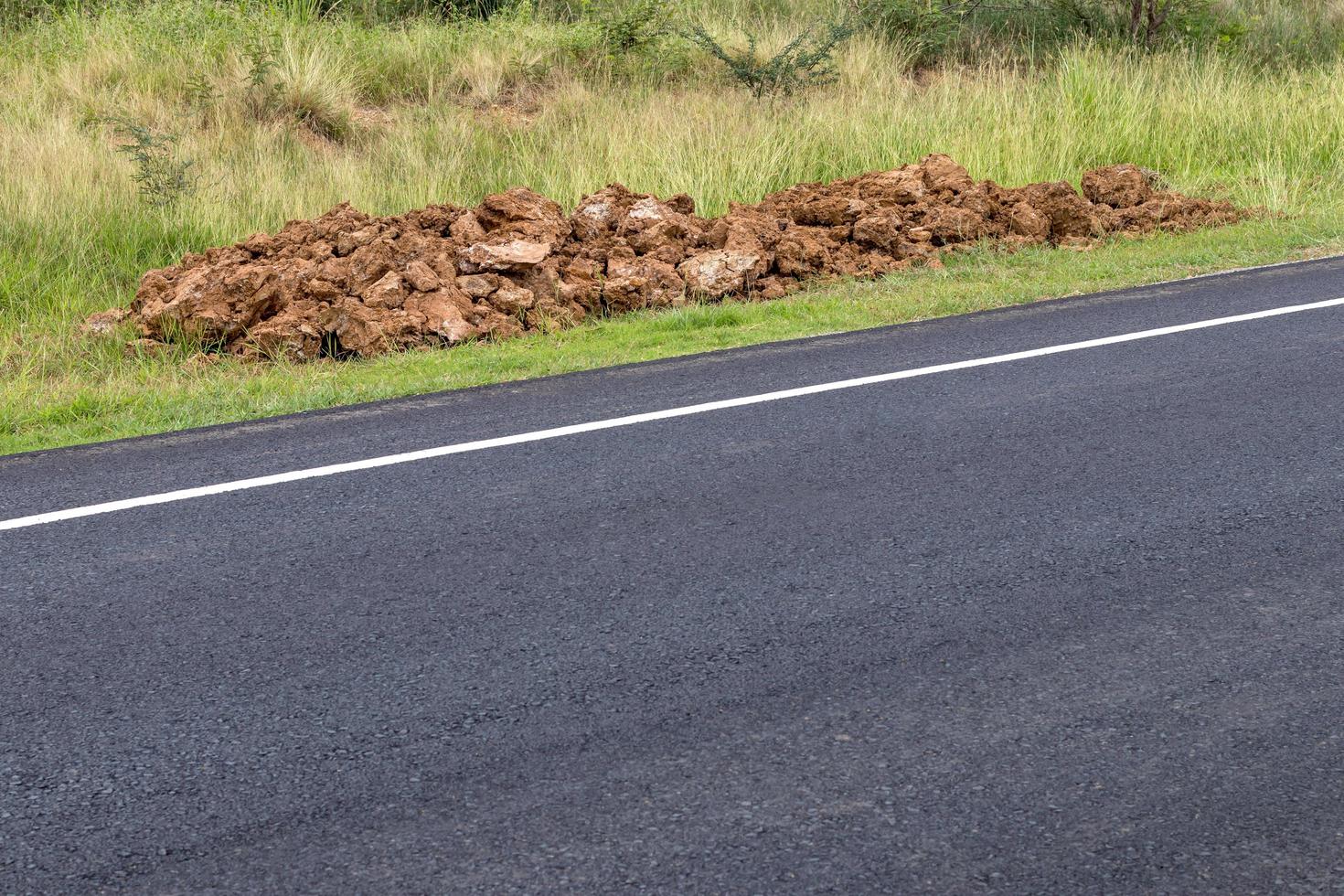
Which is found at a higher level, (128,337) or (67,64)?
(67,64)

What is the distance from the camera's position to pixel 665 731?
405cm

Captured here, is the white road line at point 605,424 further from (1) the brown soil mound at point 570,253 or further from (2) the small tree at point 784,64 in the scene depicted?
(2) the small tree at point 784,64

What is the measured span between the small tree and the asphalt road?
33.6ft

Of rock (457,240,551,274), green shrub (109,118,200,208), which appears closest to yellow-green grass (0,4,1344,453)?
green shrub (109,118,200,208)

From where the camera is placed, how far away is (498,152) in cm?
1455

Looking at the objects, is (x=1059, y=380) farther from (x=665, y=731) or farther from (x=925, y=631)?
(x=665, y=731)

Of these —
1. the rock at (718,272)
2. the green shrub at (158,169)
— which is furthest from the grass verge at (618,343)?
the green shrub at (158,169)

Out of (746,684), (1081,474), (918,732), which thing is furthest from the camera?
(1081,474)

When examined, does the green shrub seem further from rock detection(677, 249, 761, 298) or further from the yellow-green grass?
rock detection(677, 249, 761, 298)

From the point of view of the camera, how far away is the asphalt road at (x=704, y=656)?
351 cm

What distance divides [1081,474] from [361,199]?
8.72 meters

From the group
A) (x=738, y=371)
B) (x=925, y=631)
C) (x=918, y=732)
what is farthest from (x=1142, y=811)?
(x=738, y=371)

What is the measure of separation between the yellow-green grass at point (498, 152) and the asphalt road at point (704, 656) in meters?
2.18

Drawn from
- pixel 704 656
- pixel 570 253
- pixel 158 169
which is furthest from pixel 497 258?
pixel 704 656
